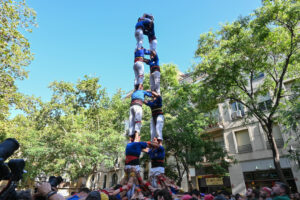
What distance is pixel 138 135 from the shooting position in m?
6.58

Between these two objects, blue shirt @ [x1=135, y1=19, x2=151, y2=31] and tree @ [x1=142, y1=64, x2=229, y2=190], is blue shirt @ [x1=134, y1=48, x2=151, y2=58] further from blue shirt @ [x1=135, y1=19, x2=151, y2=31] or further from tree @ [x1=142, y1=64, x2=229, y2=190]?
tree @ [x1=142, y1=64, x2=229, y2=190]

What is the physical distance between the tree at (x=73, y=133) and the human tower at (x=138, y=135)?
11.4 m

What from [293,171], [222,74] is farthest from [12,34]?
[293,171]

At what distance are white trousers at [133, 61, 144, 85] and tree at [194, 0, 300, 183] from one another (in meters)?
5.70

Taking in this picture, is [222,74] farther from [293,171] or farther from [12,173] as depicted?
[12,173]

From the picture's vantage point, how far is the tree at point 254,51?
10.3 m

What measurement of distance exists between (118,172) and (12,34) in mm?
24748

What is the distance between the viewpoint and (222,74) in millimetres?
11703

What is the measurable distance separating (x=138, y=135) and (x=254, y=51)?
27.9 ft

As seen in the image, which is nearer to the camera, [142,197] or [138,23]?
[142,197]

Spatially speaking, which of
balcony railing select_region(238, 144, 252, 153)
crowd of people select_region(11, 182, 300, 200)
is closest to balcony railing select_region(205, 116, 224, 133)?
balcony railing select_region(238, 144, 252, 153)

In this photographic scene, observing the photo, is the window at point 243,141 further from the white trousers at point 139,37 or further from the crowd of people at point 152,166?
the white trousers at point 139,37

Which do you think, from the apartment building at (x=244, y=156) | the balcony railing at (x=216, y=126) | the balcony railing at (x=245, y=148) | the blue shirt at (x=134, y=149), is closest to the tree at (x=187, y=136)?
the apartment building at (x=244, y=156)

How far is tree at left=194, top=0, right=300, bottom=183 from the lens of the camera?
10.3m
